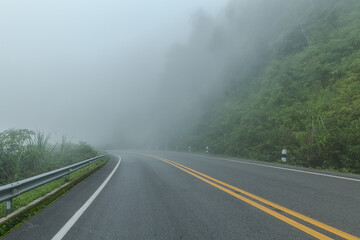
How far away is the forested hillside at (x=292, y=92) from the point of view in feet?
36.0

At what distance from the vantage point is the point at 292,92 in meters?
18.6

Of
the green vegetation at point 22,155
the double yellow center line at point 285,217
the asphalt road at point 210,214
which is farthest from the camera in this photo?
the green vegetation at point 22,155

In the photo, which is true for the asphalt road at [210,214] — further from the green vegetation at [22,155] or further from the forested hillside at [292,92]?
the forested hillside at [292,92]

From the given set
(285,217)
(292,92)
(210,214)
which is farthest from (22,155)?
(292,92)

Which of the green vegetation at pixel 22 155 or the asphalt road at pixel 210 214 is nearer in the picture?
the asphalt road at pixel 210 214

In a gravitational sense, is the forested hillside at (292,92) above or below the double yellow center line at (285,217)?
above

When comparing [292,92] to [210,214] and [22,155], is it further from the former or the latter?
[22,155]

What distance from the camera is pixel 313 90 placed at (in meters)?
16.8

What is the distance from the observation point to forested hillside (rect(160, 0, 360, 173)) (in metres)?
11.0

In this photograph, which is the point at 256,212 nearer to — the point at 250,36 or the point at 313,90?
the point at 313,90

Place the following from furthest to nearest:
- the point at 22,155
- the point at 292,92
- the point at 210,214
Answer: the point at 292,92 < the point at 22,155 < the point at 210,214

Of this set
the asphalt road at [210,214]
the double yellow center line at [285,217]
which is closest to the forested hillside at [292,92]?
the asphalt road at [210,214]

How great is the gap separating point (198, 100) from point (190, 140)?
446 inches

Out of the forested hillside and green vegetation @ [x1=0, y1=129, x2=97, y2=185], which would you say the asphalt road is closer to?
green vegetation @ [x1=0, y1=129, x2=97, y2=185]
